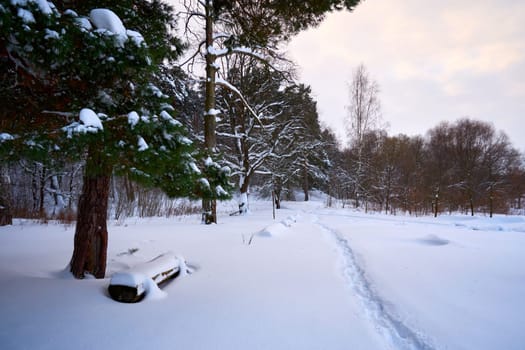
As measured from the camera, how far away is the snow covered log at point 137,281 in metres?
1.80

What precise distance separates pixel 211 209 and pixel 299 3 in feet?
16.9

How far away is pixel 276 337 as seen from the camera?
1502mm

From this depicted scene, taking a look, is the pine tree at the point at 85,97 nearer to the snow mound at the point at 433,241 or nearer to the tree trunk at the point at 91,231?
the tree trunk at the point at 91,231

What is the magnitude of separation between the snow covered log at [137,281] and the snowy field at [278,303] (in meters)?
0.08

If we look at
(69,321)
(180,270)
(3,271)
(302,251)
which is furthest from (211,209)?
(69,321)

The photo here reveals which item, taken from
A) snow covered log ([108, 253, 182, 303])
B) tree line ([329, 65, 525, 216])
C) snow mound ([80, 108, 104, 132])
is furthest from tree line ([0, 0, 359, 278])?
tree line ([329, 65, 525, 216])

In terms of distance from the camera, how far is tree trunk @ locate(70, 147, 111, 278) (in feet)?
7.51

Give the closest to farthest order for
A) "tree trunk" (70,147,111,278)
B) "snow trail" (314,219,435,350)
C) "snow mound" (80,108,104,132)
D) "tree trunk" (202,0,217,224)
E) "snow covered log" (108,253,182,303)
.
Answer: "snow mound" (80,108,104,132)
"snow trail" (314,219,435,350)
"snow covered log" (108,253,182,303)
"tree trunk" (70,147,111,278)
"tree trunk" (202,0,217,224)

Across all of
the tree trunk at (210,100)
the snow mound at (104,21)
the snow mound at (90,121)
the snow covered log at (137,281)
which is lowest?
the snow covered log at (137,281)

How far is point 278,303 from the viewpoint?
1.97 meters

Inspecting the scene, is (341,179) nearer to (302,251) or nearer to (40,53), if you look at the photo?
(302,251)

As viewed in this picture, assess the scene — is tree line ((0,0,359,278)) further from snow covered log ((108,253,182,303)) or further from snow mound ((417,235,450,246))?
snow mound ((417,235,450,246))

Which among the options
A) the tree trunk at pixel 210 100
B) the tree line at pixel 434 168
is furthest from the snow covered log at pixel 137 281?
the tree line at pixel 434 168

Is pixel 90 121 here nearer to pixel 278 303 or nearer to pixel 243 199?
pixel 278 303
